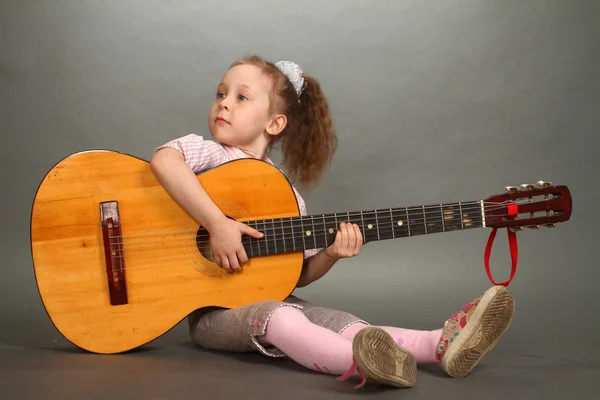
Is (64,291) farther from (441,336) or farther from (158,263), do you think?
(441,336)

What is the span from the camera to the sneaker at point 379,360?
186 centimetres

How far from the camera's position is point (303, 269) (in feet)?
8.72

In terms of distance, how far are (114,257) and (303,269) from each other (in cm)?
67

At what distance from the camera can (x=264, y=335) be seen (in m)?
2.22

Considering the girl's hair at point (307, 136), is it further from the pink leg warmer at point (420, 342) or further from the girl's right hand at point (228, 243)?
the pink leg warmer at point (420, 342)

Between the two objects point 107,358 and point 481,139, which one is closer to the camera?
point 107,358

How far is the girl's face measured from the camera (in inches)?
104

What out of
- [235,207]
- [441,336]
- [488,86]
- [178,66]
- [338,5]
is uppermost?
[338,5]

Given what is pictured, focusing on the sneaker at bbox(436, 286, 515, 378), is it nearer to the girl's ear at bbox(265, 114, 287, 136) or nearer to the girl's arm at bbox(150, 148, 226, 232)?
the girl's arm at bbox(150, 148, 226, 232)

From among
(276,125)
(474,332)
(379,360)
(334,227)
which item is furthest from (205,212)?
(474,332)

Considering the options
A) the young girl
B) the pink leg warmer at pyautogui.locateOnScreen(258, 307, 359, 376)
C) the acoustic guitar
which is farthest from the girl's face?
the pink leg warmer at pyautogui.locateOnScreen(258, 307, 359, 376)

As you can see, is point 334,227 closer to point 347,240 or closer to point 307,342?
point 347,240

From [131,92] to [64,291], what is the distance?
6.05ft

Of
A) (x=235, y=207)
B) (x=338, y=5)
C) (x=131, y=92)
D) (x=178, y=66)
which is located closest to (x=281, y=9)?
(x=338, y=5)
